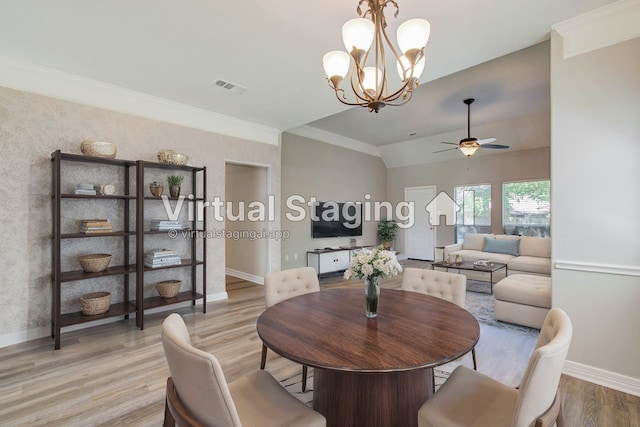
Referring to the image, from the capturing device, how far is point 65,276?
119 inches

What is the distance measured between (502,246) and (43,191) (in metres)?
7.34

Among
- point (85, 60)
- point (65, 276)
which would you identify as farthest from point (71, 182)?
point (85, 60)

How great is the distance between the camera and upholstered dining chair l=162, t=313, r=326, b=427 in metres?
0.99

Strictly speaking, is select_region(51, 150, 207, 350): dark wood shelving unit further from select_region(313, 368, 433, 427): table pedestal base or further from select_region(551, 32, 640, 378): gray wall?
select_region(551, 32, 640, 378): gray wall

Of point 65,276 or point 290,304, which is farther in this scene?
point 65,276

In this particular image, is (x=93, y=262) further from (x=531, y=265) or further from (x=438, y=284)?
(x=531, y=265)

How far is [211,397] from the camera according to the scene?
100 cm

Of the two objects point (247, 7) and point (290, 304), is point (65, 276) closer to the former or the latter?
point (290, 304)

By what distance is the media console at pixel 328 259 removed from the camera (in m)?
5.94

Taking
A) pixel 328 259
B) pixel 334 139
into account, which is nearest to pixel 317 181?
pixel 334 139

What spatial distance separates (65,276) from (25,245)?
0.48 meters

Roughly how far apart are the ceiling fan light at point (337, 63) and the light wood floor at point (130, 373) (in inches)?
90.5

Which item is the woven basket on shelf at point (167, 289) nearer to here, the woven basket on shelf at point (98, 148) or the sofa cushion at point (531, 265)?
the woven basket on shelf at point (98, 148)

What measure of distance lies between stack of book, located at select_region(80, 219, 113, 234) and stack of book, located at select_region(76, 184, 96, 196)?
0.31 meters
